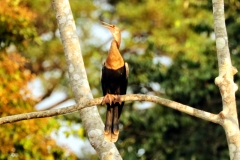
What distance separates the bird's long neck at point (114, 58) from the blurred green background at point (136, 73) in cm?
217

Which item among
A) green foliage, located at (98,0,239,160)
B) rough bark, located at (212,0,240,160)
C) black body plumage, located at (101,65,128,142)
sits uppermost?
rough bark, located at (212,0,240,160)

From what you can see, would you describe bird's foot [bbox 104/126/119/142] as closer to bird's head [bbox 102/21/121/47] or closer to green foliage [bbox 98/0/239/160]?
bird's head [bbox 102/21/121/47]

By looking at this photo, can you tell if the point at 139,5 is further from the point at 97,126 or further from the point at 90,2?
the point at 97,126

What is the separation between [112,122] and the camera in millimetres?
5398

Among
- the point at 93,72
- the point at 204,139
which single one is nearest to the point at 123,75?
the point at 204,139

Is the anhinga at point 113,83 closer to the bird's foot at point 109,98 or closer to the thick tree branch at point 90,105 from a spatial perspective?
the bird's foot at point 109,98

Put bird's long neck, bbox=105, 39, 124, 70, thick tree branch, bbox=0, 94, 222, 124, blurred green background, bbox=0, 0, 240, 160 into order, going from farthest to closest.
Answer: blurred green background, bbox=0, 0, 240, 160 < bird's long neck, bbox=105, 39, 124, 70 < thick tree branch, bbox=0, 94, 222, 124

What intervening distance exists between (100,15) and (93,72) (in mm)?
2348

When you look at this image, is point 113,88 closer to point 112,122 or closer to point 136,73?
point 112,122

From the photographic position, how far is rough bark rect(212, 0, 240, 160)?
4775mm

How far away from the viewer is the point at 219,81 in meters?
4.92

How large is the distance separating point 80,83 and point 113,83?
266mm

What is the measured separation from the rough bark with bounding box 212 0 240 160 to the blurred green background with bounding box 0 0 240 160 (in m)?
2.56

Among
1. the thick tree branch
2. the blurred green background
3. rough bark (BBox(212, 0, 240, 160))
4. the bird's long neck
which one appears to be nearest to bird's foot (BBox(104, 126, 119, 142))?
the bird's long neck
